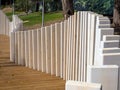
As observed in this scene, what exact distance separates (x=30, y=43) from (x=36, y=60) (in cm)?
37

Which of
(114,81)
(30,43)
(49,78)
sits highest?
(114,81)

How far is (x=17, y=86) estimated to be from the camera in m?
5.80

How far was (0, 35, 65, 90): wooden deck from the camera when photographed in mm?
5734

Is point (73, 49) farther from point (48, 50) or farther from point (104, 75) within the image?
point (104, 75)

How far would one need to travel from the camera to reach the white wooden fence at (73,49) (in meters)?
2.04

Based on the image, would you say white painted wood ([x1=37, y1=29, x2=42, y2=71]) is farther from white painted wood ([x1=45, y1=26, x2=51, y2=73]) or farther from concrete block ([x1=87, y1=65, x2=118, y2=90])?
concrete block ([x1=87, y1=65, x2=118, y2=90])

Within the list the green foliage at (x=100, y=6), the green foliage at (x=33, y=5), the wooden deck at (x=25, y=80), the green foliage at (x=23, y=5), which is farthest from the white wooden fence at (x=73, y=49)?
the green foliage at (x=23, y=5)

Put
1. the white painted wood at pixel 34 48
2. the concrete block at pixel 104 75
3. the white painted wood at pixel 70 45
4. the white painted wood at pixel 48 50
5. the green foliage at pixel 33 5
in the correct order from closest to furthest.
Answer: the concrete block at pixel 104 75 < the white painted wood at pixel 70 45 < the white painted wood at pixel 48 50 < the white painted wood at pixel 34 48 < the green foliage at pixel 33 5

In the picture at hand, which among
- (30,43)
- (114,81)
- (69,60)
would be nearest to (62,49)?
(69,60)

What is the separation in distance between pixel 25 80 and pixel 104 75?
4339 mm

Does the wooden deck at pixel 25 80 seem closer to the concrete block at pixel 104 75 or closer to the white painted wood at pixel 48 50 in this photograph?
the white painted wood at pixel 48 50

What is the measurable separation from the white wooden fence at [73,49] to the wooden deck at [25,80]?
189 mm

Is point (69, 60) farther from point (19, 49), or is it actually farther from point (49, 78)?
point (19, 49)

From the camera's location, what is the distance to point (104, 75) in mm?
1967
